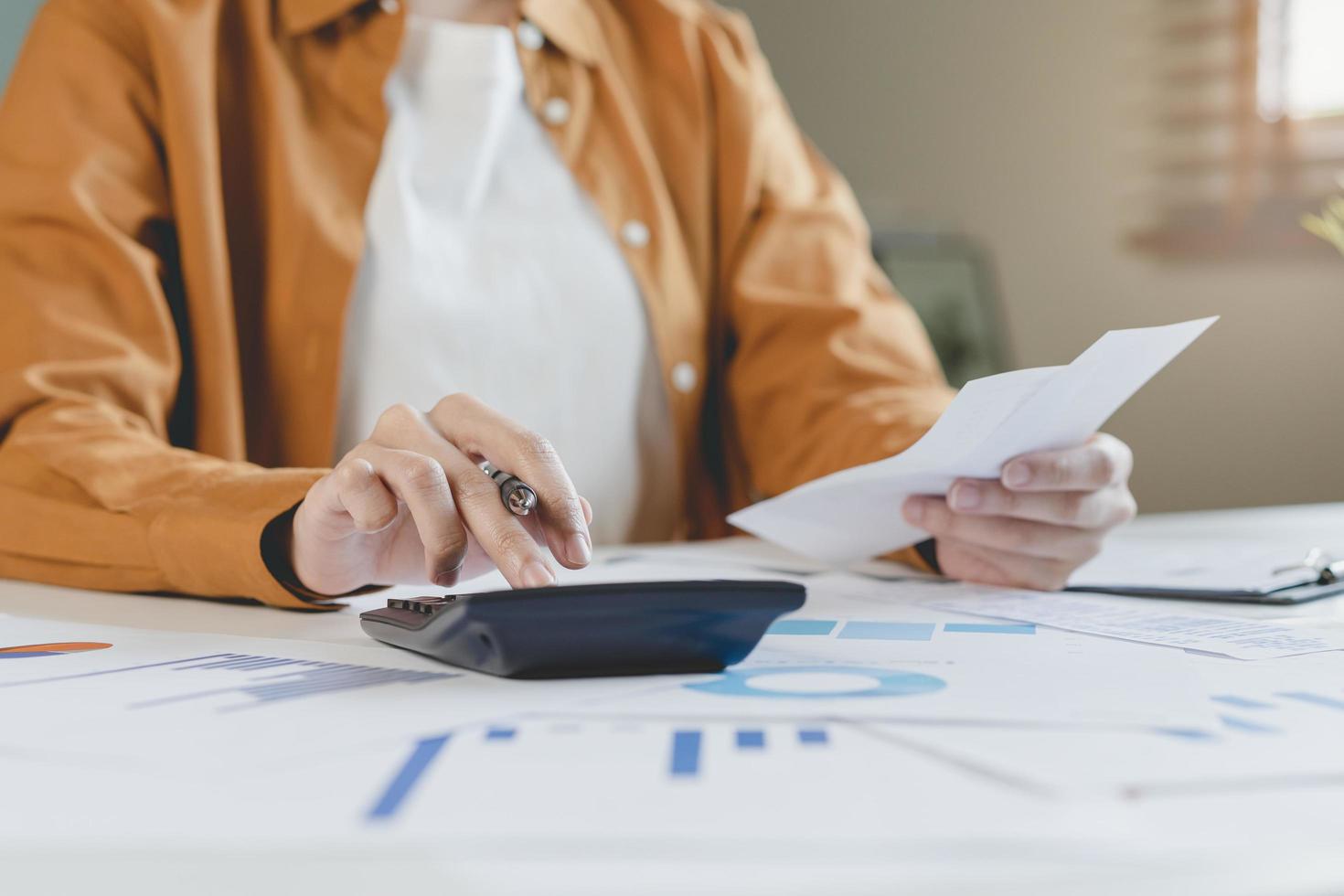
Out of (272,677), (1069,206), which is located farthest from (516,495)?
(1069,206)

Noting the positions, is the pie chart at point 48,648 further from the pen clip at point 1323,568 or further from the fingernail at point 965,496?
the pen clip at point 1323,568

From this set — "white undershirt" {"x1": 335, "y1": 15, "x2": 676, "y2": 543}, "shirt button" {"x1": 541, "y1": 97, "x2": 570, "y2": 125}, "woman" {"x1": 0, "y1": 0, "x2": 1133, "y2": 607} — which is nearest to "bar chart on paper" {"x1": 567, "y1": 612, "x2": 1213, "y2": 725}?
"woman" {"x1": 0, "y1": 0, "x2": 1133, "y2": 607}

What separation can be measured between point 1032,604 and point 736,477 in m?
0.61

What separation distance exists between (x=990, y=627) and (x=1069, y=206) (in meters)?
1.92

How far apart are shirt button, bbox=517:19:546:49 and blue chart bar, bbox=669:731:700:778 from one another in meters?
0.93

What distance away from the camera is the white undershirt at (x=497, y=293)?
104 centimetres

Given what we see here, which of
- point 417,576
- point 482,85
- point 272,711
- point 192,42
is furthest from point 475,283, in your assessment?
point 272,711

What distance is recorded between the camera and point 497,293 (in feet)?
3.55

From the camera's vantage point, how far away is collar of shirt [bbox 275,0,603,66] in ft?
3.42

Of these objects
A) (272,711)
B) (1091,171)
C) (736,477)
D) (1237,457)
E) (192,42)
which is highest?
(192,42)

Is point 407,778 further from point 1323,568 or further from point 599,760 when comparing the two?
point 1323,568

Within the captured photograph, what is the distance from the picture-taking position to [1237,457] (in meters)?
2.29

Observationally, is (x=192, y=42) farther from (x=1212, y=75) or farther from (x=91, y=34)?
(x=1212, y=75)

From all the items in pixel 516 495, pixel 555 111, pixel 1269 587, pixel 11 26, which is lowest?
pixel 1269 587
